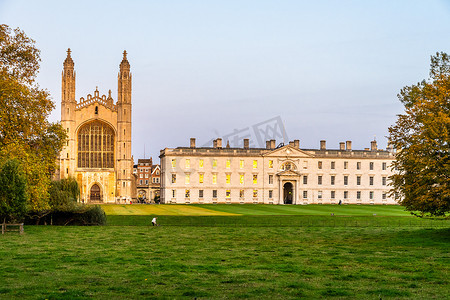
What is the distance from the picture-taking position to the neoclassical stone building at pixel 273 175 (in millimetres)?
85812

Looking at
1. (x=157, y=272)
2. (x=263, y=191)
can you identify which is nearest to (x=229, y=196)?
(x=263, y=191)

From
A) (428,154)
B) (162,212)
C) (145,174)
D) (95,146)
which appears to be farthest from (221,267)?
(145,174)

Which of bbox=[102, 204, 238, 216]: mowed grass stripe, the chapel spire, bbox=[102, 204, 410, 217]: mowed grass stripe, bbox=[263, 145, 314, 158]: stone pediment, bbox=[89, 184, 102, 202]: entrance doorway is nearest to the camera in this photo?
bbox=[102, 204, 238, 216]: mowed grass stripe

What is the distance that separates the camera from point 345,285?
13430 mm

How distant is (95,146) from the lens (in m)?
89.2

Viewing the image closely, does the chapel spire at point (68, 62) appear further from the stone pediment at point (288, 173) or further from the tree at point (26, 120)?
the tree at point (26, 120)

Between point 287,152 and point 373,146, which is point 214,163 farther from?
point 373,146

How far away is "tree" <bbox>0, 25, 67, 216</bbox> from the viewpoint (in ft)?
96.1

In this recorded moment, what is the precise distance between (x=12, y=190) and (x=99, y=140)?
63.3 m

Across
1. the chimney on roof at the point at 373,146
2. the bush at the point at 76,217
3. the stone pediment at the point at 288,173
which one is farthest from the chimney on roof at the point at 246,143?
the bush at the point at 76,217

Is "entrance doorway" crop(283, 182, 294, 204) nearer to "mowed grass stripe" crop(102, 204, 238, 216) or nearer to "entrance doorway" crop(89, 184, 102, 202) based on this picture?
"mowed grass stripe" crop(102, 204, 238, 216)

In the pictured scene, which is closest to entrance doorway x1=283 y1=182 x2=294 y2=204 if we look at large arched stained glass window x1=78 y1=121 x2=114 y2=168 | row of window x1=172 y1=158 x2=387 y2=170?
row of window x1=172 y1=158 x2=387 y2=170

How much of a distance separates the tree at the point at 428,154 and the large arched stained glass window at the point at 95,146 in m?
68.0

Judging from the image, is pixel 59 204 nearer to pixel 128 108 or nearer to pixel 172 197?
pixel 172 197
